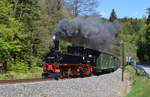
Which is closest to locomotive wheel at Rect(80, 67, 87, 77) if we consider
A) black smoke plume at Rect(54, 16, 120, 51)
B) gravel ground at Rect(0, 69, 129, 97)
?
black smoke plume at Rect(54, 16, 120, 51)

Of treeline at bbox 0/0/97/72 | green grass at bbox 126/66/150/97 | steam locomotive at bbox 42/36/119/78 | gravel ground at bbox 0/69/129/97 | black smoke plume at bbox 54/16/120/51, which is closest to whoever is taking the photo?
gravel ground at bbox 0/69/129/97

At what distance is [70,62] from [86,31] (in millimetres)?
4631

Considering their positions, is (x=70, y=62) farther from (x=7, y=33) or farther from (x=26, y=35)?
(x=26, y=35)

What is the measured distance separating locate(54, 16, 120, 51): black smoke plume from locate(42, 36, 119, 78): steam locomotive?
1823 millimetres

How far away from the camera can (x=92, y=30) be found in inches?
1174

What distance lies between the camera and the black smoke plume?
1110 inches

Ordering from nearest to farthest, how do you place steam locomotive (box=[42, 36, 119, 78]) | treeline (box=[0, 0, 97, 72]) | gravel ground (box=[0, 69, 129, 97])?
gravel ground (box=[0, 69, 129, 97]) < steam locomotive (box=[42, 36, 119, 78]) < treeline (box=[0, 0, 97, 72])

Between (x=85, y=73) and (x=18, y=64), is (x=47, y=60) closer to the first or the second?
(x=85, y=73)

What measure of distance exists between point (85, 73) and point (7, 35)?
954 centimetres

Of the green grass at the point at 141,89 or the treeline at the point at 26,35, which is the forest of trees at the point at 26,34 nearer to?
the treeline at the point at 26,35

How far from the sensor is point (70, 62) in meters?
25.8

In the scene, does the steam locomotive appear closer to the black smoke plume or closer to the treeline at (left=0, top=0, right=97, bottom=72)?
the black smoke plume

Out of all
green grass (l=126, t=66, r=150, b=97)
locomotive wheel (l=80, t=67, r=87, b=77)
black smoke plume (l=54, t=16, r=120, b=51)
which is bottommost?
green grass (l=126, t=66, r=150, b=97)

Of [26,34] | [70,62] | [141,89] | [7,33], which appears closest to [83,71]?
[70,62]
